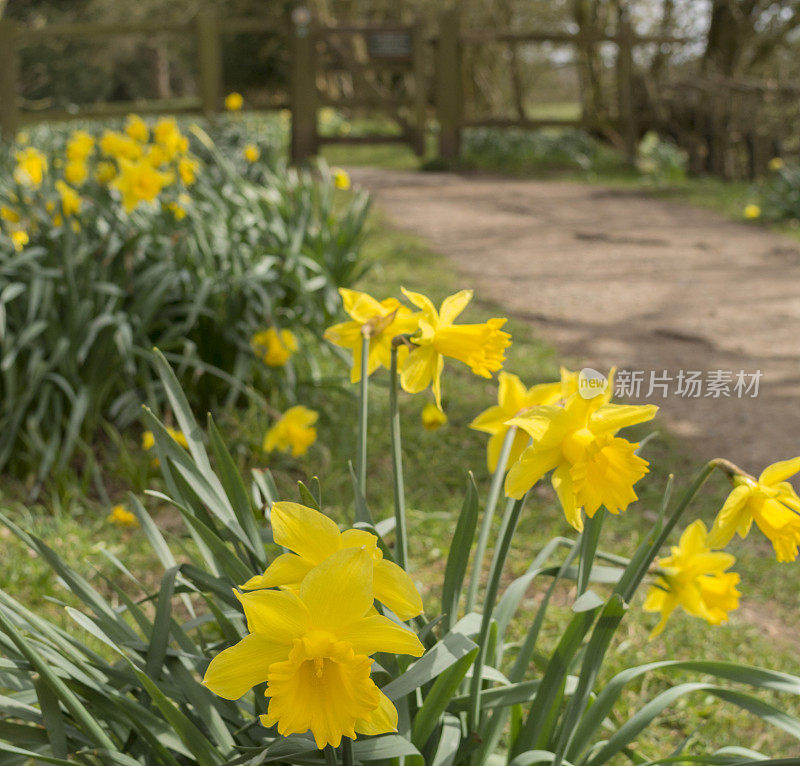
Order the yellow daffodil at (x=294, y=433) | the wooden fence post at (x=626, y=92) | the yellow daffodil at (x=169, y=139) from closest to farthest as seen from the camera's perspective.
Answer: the yellow daffodil at (x=294, y=433) < the yellow daffodil at (x=169, y=139) < the wooden fence post at (x=626, y=92)

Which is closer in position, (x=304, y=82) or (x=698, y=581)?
(x=698, y=581)

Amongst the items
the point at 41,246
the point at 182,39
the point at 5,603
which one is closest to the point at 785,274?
the point at 41,246

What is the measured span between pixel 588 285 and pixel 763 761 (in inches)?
154

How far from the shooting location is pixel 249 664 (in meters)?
0.74

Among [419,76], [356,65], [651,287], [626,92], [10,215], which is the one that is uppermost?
[356,65]

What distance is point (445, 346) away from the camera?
3.39ft

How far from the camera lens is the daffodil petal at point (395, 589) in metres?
0.77

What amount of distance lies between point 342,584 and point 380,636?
6 centimetres

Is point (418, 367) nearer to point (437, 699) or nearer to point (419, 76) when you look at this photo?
point (437, 699)

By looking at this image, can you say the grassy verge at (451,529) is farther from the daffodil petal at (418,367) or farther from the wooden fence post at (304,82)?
the wooden fence post at (304,82)

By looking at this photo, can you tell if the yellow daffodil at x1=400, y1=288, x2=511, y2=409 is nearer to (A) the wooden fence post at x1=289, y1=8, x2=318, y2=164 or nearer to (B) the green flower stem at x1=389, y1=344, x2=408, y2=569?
(B) the green flower stem at x1=389, y1=344, x2=408, y2=569

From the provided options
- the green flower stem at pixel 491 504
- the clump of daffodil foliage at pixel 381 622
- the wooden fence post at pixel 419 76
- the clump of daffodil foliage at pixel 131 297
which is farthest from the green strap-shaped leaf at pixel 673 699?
the wooden fence post at pixel 419 76

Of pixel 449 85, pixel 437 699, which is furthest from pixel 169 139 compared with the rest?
pixel 449 85

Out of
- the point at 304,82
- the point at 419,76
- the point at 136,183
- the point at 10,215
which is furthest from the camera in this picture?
the point at 419,76
